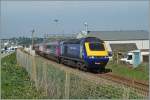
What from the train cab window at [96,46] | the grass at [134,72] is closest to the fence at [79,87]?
the grass at [134,72]

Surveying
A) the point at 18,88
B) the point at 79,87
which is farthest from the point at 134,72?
the point at 79,87

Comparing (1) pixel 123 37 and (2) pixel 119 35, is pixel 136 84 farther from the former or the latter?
(2) pixel 119 35

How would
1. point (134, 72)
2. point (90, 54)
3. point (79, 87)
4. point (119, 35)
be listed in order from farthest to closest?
1. point (119, 35)
2. point (90, 54)
3. point (134, 72)
4. point (79, 87)

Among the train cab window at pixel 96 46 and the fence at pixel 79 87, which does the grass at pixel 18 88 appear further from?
the train cab window at pixel 96 46

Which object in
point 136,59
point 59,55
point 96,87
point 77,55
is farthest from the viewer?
point 59,55

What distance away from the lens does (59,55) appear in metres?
41.2

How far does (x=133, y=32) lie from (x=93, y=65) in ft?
194

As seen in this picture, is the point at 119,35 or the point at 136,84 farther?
the point at 119,35

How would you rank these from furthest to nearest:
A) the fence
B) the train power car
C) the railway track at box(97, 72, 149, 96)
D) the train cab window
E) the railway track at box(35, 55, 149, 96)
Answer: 1. the train cab window
2. the train power car
3. the railway track at box(35, 55, 149, 96)
4. the railway track at box(97, 72, 149, 96)
5. the fence

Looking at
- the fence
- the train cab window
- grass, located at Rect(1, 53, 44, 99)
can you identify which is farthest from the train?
the fence

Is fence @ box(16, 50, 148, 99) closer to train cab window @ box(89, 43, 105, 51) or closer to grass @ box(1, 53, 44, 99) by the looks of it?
grass @ box(1, 53, 44, 99)

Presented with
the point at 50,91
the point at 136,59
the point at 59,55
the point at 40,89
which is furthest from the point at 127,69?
the point at 50,91

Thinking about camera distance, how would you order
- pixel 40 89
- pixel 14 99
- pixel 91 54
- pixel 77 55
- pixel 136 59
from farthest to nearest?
1. pixel 136 59
2. pixel 77 55
3. pixel 91 54
4. pixel 40 89
5. pixel 14 99

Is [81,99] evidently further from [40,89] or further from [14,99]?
[40,89]
